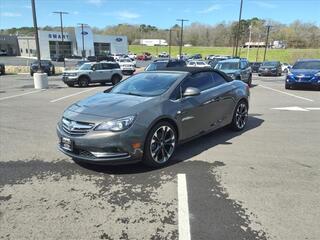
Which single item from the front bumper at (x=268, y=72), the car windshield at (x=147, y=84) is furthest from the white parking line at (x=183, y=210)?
the front bumper at (x=268, y=72)

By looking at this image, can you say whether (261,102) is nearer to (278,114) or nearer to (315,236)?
(278,114)

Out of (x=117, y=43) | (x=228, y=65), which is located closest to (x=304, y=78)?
(x=228, y=65)

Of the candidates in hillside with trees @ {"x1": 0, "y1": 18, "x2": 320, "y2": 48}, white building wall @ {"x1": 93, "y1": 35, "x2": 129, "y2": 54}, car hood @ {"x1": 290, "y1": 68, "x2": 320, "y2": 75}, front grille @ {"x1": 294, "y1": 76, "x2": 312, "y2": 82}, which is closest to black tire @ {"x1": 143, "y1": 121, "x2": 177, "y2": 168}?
front grille @ {"x1": 294, "y1": 76, "x2": 312, "y2": 82}

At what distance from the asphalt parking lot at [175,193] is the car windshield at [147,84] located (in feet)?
3.99

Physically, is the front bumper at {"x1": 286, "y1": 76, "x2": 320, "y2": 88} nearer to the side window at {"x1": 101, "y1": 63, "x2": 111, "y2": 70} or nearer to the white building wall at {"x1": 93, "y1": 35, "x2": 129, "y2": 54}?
the side window at {"x1": 101, "y1": 63, "x2": 111, "y2": 70}

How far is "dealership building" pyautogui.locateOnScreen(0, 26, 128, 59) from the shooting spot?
274 ft

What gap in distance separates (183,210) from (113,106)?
2.07m

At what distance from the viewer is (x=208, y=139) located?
282 inches

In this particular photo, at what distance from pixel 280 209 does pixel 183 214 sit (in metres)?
1.14

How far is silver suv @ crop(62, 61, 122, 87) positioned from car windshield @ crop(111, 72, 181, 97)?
15.5 metres

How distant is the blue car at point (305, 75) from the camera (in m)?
17.6

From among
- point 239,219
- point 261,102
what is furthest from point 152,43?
point 239,219

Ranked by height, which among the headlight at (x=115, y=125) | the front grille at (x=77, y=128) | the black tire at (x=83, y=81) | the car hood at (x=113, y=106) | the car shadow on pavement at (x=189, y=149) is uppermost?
the car hood at (x=113, y=106)

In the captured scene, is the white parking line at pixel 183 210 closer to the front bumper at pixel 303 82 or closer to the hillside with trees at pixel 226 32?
the front bumper at pixel 303 82
